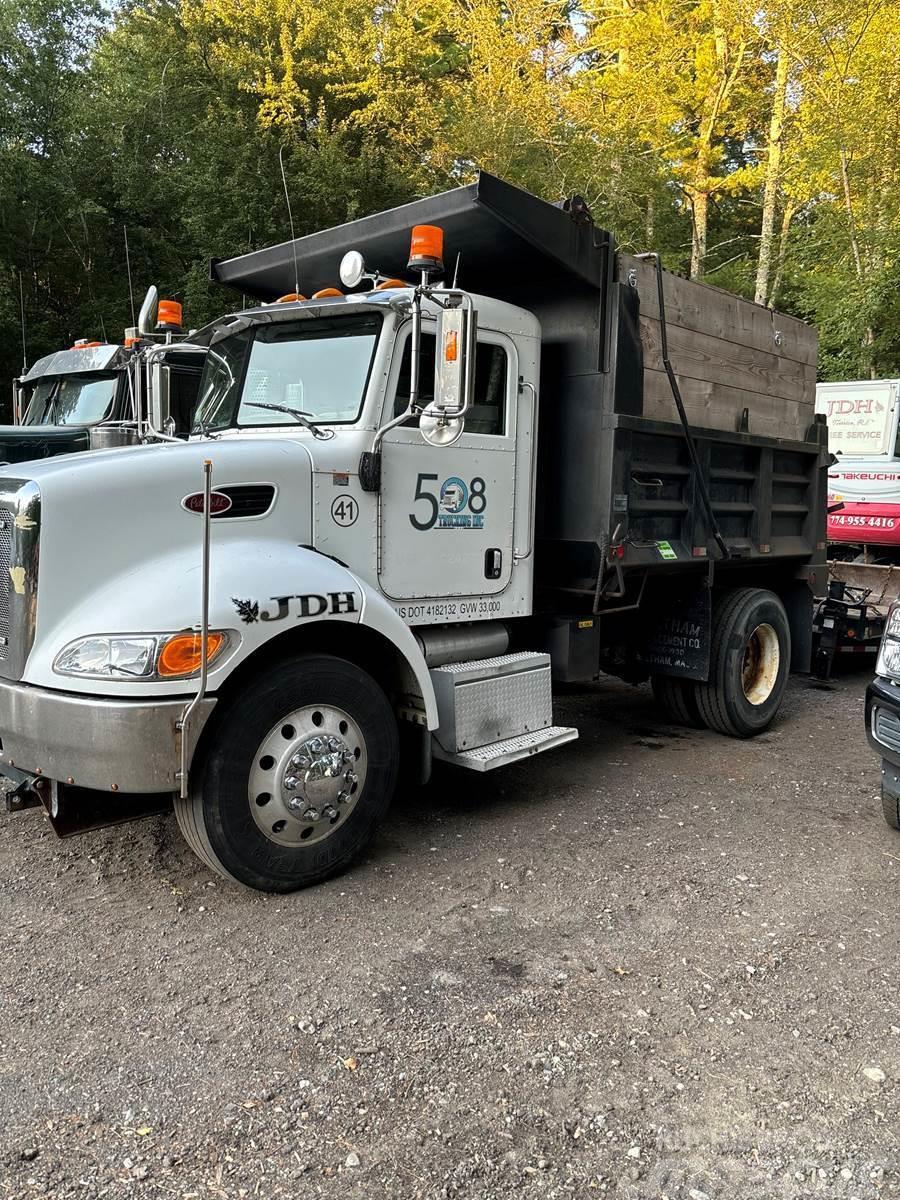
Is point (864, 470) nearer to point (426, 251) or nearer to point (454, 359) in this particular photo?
point (426, 251)

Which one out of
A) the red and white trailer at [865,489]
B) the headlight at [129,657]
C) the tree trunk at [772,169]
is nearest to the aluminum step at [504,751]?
the headlight at [129,657]

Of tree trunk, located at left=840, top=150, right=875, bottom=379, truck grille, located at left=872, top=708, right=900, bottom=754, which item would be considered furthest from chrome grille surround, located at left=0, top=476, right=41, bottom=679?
tree trunk, located at left=840, top=150, right=875, bottom=379

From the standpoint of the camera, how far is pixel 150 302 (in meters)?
5.49

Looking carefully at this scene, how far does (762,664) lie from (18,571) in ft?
17.6

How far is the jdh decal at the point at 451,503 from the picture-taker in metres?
4.67

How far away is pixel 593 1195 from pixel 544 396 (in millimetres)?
4179

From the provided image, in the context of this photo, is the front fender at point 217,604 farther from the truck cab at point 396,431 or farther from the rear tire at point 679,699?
the rear tire at point 679,699

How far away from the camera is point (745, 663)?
6.96 m

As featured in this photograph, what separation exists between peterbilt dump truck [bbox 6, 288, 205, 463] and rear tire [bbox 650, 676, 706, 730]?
3856 millimetres

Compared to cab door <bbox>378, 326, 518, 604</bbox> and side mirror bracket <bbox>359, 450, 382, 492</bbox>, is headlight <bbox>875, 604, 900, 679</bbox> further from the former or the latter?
side mirror bracket <bbox>359, 450, 382, 492</bbox>

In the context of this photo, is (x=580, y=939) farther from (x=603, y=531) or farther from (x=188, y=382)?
(x=188, y=382)

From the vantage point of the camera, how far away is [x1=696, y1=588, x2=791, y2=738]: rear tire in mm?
6590

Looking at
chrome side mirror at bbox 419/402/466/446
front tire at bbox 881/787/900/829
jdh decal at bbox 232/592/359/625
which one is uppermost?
chrome side mirror at bbox 419/402/466/446

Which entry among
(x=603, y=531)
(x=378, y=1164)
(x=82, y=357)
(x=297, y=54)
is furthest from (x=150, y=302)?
(x=297, y=54)
